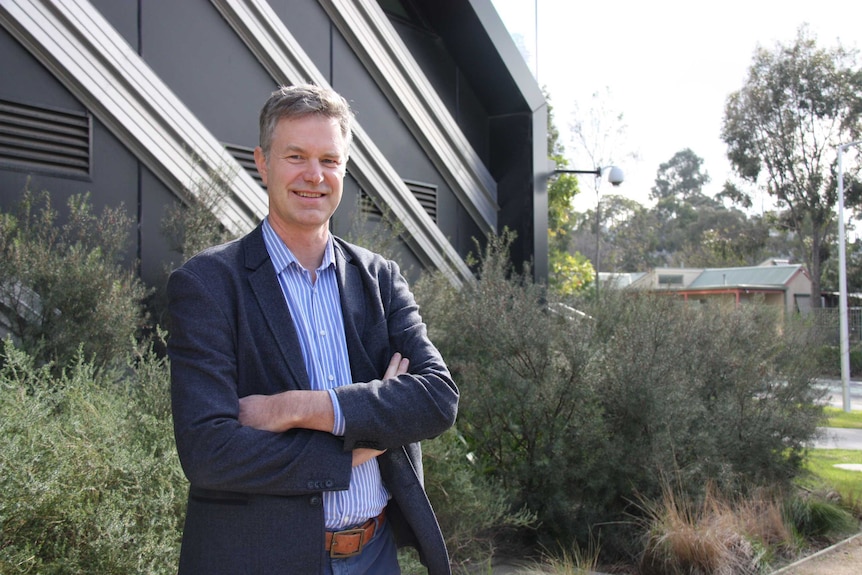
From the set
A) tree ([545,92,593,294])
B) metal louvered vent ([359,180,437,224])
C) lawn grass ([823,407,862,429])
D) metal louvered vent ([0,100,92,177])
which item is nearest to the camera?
metal louvered vent ([0,100,92,177])

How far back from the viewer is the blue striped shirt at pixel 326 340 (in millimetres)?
2166

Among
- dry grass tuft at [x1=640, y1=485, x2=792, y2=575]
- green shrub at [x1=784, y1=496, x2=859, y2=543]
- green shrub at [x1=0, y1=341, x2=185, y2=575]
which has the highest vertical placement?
green shrub at [x1=0, y1=341, x2=185, y2=575]

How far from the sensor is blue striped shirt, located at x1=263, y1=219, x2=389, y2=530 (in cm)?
217

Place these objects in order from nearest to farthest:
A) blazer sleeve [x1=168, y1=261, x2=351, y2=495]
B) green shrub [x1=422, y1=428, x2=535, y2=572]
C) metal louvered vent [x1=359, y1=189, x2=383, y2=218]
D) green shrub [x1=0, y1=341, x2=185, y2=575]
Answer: blazer sleeve [x1=168, y1=261, x2=351, y2=495], green shrub [x1=0, y1=341, x2=185, y2=575], green shrub [x1=422, y1=428, x2=535, y2=572], metal louvered vent [x1=359, y1=189, x2=383, y2=218]

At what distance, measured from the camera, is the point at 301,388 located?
213 cm

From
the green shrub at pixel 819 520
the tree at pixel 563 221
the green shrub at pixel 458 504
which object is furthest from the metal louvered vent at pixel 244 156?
the tree at pixel 563 221

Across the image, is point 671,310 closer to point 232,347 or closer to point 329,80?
point 329,80

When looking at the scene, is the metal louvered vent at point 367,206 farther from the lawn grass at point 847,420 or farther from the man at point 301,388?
the lawn grass at point 847,420

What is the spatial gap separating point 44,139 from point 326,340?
5.35 m

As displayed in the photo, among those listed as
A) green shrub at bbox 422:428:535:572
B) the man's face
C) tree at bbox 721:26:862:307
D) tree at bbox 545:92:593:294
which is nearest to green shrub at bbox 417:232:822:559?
green shrub at bbox 422:428:535:572

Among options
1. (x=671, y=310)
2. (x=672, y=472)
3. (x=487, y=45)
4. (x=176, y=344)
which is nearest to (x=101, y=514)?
(x=176, y=344)

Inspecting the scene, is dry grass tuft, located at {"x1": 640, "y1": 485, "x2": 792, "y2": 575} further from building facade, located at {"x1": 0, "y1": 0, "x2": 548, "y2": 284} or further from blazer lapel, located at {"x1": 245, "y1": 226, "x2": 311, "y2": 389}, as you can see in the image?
blazer lapel, located at {"x1": 245, "y1": 226, "x2": 311, "y2": 389}

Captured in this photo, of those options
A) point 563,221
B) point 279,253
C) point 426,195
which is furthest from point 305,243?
point 563,221

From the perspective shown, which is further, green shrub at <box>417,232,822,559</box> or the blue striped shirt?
green shrub at <box>417,232,822,559</box>
